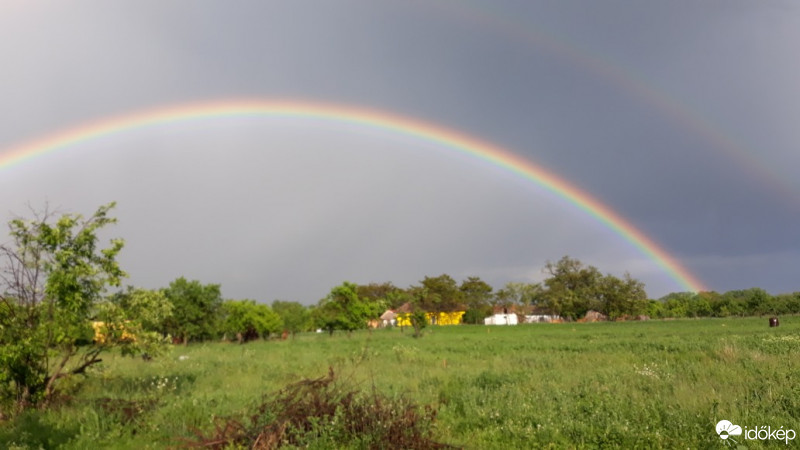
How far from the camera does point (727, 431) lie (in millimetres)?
7590

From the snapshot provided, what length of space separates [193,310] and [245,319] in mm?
7124

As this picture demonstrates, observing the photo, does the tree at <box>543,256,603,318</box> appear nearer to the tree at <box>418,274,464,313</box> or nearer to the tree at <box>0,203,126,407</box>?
the tree at <box>418,274,464,313</box>

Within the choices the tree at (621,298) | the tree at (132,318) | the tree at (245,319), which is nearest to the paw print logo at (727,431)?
the tree at (132,318)

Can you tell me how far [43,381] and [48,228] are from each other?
12.7 feet

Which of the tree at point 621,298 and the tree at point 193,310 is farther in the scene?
the tree at point 621,298

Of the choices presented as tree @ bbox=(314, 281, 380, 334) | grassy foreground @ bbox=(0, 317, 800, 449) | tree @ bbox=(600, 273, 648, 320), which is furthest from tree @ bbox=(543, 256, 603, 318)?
grassy foreground @ bbox=(0, 317, 800, 449)

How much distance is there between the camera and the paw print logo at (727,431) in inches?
290

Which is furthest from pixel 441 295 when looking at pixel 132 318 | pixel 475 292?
pixel 132 318

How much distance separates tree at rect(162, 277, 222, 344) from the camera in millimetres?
61316

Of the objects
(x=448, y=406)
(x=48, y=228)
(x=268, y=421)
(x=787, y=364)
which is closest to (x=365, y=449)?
(x=268, y=421)

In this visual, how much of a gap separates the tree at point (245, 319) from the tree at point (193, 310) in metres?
1.70

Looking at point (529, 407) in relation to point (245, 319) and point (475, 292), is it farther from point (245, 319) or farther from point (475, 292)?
point (475, 292)

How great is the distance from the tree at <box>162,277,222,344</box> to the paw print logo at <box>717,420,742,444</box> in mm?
61782

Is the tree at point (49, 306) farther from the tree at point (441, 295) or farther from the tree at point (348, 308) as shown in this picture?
the tree at point (441, 295)
